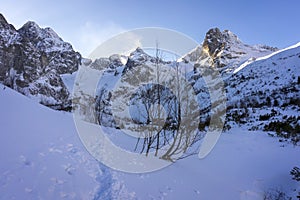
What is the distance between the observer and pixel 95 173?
14.2ft

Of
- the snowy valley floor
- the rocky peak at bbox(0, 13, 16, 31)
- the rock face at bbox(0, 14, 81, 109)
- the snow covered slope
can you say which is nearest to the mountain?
the rock face at bbox(0, 14, 81, 109)

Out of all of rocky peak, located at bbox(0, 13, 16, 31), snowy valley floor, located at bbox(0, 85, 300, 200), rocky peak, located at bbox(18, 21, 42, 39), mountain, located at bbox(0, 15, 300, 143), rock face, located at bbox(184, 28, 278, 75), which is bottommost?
snowy valley floor, located at bbox(0, 85, 300, 200)

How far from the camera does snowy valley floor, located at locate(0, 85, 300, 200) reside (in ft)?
10.8

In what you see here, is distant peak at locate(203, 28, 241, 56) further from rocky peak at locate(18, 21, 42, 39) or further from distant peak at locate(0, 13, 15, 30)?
rocky peak at locate(18, 21, 42, 39)

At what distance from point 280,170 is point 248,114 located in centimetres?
1183

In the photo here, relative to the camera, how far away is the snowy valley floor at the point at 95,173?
130 inches

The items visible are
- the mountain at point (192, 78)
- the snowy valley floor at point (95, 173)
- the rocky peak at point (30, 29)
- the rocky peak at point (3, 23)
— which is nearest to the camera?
the snowy valley floor at point (95, 173)

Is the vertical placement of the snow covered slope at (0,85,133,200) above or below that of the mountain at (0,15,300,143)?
below

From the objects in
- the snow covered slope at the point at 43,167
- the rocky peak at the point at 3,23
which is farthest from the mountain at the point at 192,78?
the snow covered slope at the point at 43,167

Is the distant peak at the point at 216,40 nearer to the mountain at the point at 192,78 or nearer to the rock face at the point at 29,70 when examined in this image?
the mountain at the point at 192,78

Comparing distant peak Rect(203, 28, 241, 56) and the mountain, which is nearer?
the mountain

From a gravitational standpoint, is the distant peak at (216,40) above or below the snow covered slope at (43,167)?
above

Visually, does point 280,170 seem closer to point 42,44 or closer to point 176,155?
point 176,155

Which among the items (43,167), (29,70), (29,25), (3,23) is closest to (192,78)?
(43,167)
